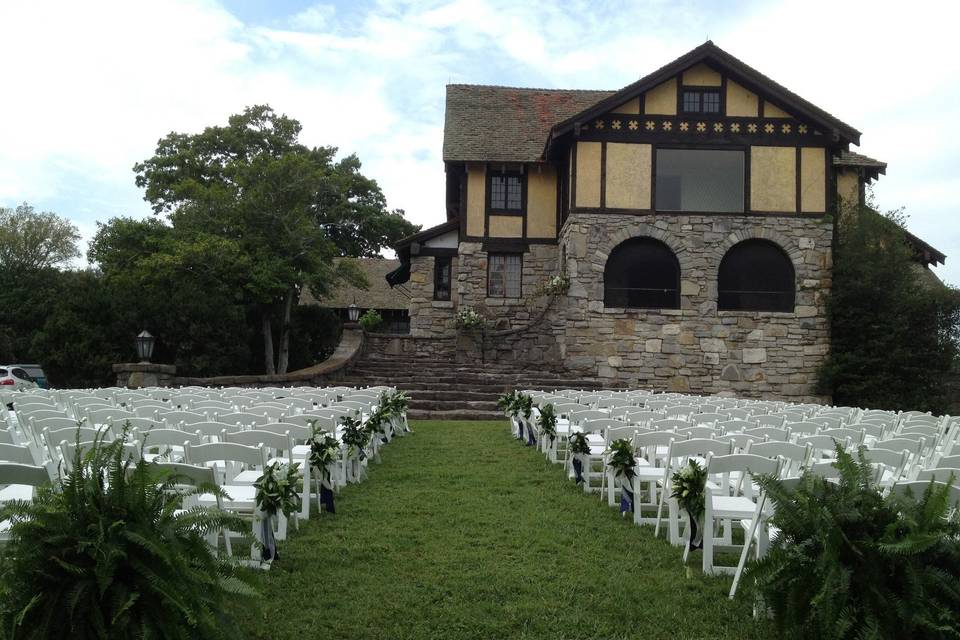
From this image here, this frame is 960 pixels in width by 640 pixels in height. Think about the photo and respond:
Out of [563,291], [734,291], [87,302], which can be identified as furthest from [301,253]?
[734,291]

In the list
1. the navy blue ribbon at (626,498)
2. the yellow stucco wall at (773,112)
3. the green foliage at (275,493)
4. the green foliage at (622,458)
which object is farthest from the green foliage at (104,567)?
the yellow stucco wall at (773,112)

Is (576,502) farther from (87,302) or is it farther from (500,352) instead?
(87,302)

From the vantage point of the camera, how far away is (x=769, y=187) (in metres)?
20.7

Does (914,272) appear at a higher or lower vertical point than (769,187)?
lower

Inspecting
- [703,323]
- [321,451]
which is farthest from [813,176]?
[321,451]

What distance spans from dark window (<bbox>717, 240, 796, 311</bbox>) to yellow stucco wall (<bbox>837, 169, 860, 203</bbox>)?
11.5ft

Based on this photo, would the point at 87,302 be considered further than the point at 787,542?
Yes

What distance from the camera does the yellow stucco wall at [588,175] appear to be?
20516mm

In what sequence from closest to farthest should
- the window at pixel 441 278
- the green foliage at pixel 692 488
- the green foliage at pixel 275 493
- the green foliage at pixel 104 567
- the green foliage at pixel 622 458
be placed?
the green foliage at pixel 104 567, the green foliage at pixel 275 493, the green foliage at pixel 692 488, the green foliage at pixel 622 458, the window at pixel 441 278

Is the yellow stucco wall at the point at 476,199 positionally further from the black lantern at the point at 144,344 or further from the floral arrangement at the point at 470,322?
the black lantern at the point at 144,344

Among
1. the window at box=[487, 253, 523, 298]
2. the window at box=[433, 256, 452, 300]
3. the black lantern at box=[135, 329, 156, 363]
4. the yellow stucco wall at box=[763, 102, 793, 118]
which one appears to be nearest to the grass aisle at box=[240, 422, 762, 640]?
the black lantern at box=[135, 329, 156, 363]

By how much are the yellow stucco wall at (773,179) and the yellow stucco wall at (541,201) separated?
5.51 meters

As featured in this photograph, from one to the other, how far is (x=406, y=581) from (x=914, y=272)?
63.6 ft

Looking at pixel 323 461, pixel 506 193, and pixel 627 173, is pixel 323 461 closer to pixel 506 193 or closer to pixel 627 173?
pixel 627 173
